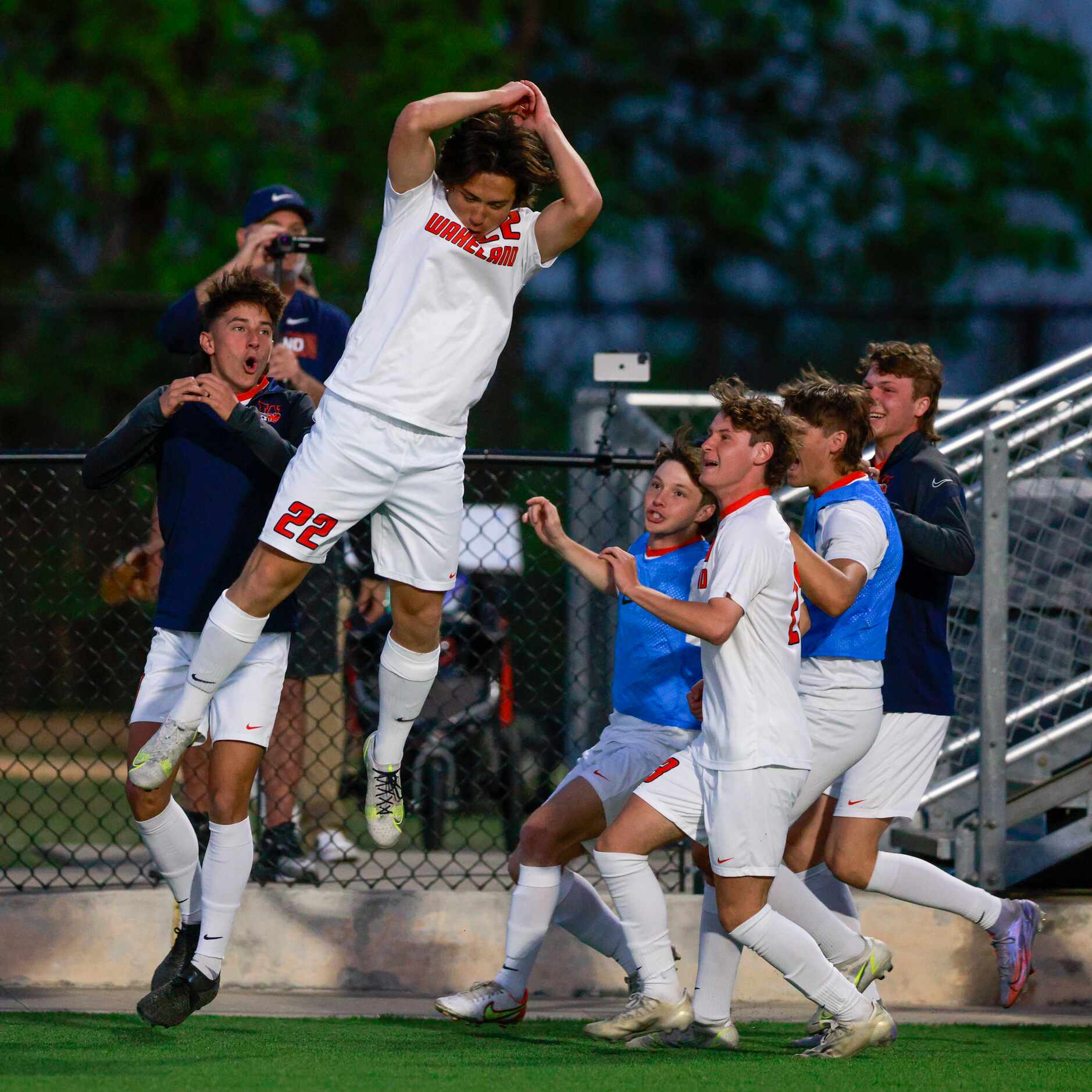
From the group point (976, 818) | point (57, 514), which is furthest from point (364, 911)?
point (57, 514)

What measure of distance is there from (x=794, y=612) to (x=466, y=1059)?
1453 mm

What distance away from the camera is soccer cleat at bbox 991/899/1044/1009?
4770 mm

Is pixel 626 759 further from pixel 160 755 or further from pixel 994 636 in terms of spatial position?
pixel 994 636

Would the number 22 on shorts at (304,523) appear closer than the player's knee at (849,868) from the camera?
Yes

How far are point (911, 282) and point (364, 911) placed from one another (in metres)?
12.7

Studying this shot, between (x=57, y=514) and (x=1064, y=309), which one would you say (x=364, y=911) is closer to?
(x=57, y=514)

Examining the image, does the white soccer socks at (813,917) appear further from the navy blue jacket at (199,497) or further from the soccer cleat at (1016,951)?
the navy blue jacket at (199,497)

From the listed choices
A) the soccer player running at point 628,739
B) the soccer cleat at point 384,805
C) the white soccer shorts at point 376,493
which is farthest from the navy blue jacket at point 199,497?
the soccer player running at point 628,739

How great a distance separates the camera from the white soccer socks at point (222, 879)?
4.41m

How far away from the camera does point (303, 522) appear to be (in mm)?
4188

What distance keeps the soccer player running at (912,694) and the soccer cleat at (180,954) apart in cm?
176

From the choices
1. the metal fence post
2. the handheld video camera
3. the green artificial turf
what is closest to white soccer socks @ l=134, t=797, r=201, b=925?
the green artificial turf

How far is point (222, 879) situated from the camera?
442cm

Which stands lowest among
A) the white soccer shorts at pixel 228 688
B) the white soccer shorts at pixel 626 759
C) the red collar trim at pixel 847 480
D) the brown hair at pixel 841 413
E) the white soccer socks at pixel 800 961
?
the white soccer socks at pixel 800 961
